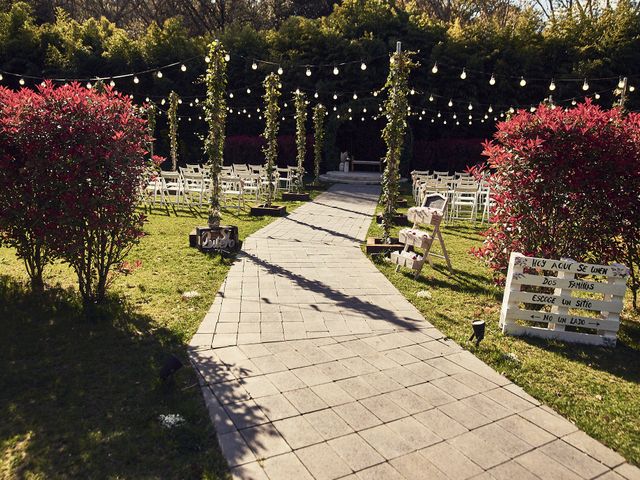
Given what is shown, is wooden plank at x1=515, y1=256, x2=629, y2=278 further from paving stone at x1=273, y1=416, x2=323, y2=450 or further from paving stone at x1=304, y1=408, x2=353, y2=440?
paving stone at x1=273, y1=416, x2=323, y2=450

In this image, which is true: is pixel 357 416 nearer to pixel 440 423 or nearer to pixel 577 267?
pixel 440 423

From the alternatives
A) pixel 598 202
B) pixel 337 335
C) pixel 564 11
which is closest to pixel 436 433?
pixel 337 335

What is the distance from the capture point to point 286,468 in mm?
2553

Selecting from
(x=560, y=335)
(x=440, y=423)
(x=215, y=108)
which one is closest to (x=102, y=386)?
(x=440, y=423)

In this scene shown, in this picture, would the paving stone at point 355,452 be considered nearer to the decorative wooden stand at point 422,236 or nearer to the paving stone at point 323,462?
the paving stone at point 323,462

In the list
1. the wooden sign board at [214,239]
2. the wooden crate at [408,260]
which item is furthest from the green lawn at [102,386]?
the wooden crate at [408,260]

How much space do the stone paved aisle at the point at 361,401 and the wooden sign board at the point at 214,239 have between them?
2107mm

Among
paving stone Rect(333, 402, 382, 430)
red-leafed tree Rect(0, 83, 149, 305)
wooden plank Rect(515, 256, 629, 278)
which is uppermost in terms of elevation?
red-leafed tree Rect(0, 83, 149, 305)

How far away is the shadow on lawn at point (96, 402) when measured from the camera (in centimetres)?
260

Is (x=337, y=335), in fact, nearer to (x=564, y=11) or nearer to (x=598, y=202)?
(x=598, y=202)

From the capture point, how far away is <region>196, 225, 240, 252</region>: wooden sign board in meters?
7.68

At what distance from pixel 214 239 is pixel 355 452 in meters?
5.55

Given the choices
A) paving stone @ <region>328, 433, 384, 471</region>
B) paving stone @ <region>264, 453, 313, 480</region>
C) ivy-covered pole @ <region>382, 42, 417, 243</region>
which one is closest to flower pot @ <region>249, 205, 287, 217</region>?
ivy-covered pole @ <region>382, 42, 417, 243</region>

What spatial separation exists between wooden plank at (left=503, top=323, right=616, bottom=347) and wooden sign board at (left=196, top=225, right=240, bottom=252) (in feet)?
15.8
